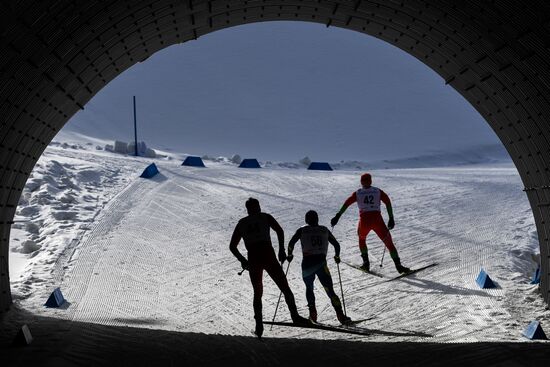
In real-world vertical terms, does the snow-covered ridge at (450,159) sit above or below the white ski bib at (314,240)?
above

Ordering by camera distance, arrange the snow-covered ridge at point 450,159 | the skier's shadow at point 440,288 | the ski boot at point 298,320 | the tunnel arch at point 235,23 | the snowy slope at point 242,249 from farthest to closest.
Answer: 1. the snow-covered ridge at point 450,159
2. the skier's shadow at point 440,288
3. the snowy slope at point 242,249
4. the ski boot at point 298,320
5. the tunnel arch at point 235,23

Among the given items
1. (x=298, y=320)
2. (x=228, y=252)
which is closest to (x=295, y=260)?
(x=228, y=252)

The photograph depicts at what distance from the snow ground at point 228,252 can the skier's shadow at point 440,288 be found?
0.11 feet

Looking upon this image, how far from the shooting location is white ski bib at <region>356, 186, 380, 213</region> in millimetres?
13891

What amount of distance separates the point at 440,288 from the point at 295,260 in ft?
13.6

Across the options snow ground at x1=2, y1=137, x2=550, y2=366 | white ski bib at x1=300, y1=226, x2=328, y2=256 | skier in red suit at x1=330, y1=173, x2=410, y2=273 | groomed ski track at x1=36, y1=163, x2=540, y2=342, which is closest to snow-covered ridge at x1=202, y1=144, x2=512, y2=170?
groomed ski track at x1=36, y1=163, x2=540, y2=342

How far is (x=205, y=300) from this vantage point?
1259 centimetres

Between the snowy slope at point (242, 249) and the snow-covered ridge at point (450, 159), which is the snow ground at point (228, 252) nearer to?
the snowy slope at point (242, 249)

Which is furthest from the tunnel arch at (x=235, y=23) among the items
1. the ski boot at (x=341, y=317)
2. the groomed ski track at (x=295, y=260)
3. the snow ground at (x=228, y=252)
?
the ski boot at (x=341, y=317)

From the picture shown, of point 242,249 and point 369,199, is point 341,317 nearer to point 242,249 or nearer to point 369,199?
point 369,199

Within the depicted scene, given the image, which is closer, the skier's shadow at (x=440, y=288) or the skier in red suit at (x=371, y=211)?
the skier's shadow at (x=440, y=288)

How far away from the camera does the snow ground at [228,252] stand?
11008mm

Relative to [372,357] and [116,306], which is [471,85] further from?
[116,306]

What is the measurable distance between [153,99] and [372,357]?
7320 centimetres
